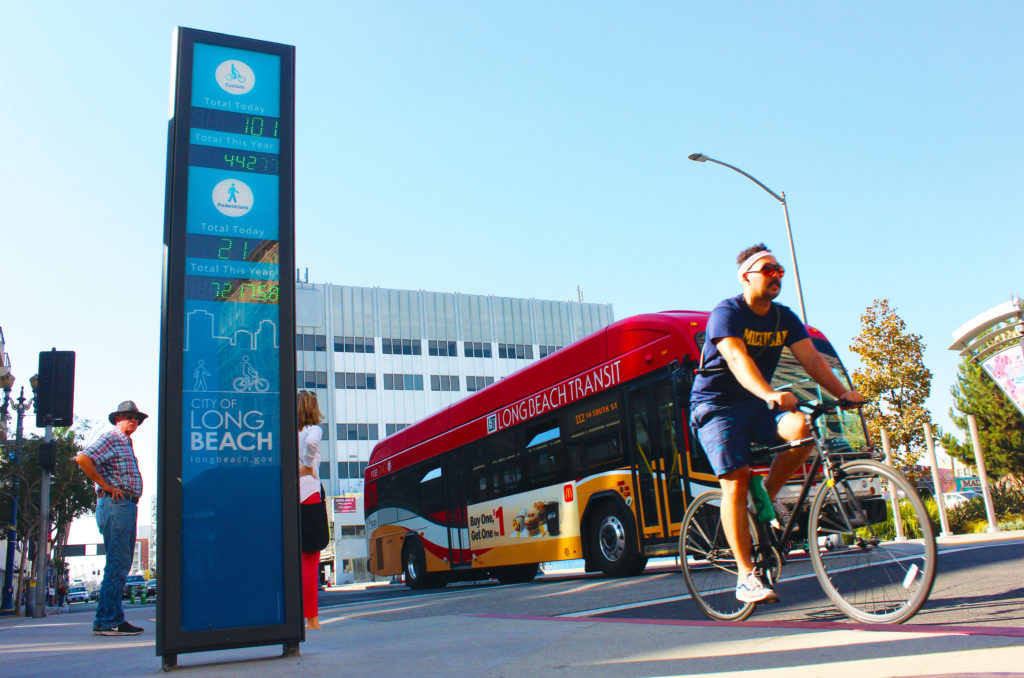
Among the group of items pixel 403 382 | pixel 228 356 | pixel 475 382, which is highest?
pixel 475 382

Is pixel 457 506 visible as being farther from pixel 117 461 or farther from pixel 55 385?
pixel 117 461

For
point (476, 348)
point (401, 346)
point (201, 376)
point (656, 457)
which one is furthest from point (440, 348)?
point (201, 376)

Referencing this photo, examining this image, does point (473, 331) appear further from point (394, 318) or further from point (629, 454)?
point (629, 454)

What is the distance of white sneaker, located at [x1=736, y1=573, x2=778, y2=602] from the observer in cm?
372

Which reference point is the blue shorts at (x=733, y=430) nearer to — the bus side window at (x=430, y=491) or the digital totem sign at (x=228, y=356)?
the digital totem sign at (x=228, y=356)

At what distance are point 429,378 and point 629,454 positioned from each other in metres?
56.6

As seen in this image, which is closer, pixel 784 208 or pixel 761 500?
pixel 761 500

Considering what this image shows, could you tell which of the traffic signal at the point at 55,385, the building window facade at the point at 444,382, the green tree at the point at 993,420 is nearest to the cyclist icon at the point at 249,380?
the traffic signal at the point at 55,385

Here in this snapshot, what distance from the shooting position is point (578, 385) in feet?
37.0

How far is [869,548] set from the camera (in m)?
3.47

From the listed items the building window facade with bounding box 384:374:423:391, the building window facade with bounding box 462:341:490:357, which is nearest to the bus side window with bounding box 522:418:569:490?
the building window facade with bounding box 384:374:423:391

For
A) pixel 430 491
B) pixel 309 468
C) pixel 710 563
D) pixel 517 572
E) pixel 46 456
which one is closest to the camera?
pixel 710 563

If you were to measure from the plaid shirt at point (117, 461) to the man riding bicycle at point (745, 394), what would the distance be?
498 centimetres

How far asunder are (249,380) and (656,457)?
6380 millimetres
